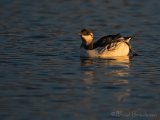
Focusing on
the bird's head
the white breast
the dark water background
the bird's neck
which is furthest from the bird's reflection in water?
the bird's head

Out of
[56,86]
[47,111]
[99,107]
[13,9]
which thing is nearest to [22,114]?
[47,111]

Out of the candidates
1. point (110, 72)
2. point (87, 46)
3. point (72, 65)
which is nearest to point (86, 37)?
point (87, 46)

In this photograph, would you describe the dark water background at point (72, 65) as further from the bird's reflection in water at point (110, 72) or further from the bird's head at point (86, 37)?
the bird's head at point (86, 37)

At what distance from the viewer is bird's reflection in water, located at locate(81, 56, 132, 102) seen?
56.4 ft

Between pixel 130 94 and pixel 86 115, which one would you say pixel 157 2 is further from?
pixel 86 115

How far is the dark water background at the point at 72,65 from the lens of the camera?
1516 cm

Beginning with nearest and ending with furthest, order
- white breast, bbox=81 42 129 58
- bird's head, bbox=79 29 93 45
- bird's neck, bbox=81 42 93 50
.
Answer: white breast, bbox=81 42 129 58, bird's neck, bbox=81 42 93 50, bird's head, bbox=79 29 93 45

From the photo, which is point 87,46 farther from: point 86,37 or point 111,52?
point 111,52

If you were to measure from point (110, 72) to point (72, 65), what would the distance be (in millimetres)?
1423

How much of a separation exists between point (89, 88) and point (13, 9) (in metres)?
12.9

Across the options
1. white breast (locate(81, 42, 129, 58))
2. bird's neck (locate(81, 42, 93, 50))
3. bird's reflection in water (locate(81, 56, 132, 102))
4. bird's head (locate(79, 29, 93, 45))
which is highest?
bird's head (locate(79, 29, 93, 45))

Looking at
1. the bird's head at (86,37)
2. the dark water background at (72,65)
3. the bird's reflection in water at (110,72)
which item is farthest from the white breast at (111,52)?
the bird's head at (86,37)

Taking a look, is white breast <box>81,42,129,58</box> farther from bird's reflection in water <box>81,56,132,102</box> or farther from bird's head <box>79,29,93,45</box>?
bird's head <box>79,29,93,45</box>

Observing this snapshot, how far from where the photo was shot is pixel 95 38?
80.3 ft
